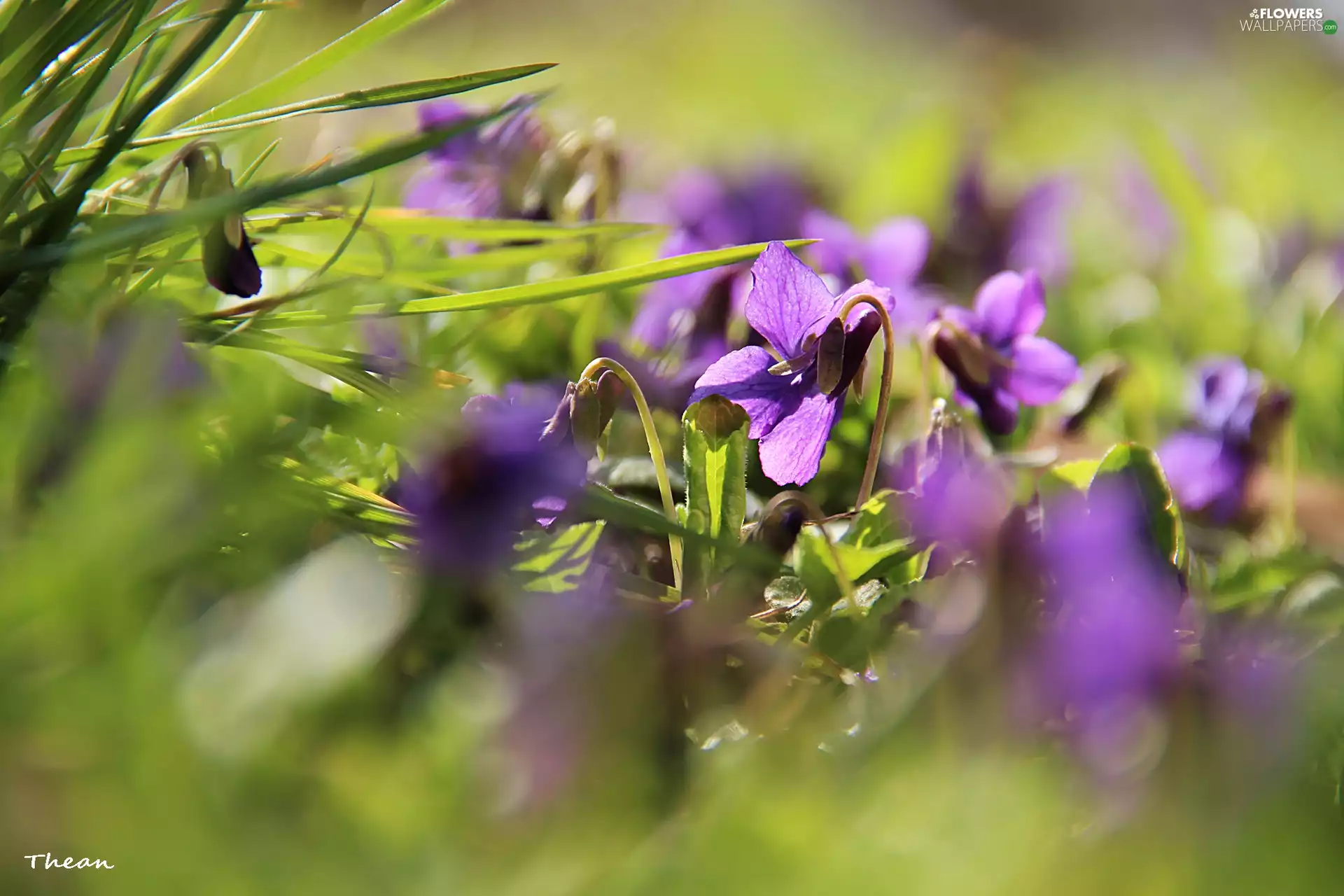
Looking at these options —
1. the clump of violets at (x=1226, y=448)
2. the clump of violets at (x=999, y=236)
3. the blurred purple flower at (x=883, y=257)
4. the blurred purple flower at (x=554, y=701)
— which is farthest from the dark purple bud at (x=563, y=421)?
the clump of violets at (x=999, y=236)

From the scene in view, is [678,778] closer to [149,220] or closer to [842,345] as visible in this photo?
[842,345]

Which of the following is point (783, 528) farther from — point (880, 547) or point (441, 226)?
point (441, 226)

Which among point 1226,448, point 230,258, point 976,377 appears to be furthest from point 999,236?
point 230,258

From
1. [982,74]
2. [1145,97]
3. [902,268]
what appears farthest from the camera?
[1145,97]

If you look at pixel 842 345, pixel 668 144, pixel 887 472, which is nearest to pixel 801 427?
pixel 842 345

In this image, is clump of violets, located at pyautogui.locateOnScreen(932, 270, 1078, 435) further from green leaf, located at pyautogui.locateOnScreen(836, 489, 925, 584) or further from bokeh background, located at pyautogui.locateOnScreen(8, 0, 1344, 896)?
bokeh background, located at pyautogui.locateOnScreen(8, 0, 1344, 896)

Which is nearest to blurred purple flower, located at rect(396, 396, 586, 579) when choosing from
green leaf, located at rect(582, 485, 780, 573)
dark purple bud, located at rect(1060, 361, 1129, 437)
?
green leaf, located at rect(582, 485, 780, 573)
